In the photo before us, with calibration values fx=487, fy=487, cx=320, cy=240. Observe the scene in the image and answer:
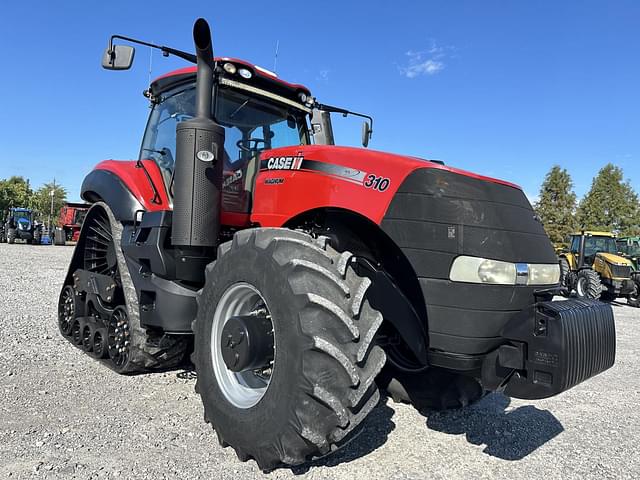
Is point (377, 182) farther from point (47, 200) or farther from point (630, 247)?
point (47, 200)

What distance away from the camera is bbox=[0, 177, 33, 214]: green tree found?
149 feet

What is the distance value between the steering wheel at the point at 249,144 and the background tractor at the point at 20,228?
107ft

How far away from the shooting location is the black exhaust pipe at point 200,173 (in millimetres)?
3301

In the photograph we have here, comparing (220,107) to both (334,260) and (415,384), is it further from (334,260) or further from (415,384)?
(415,384)

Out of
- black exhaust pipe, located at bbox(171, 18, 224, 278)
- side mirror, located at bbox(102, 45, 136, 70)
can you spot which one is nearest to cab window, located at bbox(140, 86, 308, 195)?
black exhaust pipe, located at bbox(171, 18, 224, 278)

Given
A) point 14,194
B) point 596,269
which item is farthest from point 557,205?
point 14,194

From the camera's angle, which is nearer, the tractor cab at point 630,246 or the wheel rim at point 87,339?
the wheel rim at point 87,339

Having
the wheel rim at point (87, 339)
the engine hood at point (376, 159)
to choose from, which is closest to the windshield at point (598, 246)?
the engine hood at point (376, 159)

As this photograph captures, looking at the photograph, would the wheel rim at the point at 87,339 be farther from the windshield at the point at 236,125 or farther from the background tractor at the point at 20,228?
the background tractor at the point at 20,228

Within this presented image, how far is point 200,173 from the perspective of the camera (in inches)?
130

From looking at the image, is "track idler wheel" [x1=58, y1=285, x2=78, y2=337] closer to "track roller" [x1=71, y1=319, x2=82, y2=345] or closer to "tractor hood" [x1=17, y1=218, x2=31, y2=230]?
"track roller" [x1=71, y1=319, x2=82, y2=345]

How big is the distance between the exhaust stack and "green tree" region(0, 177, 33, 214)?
4919 centimetres

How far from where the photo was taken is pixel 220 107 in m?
3.92

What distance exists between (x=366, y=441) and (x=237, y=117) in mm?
2653
